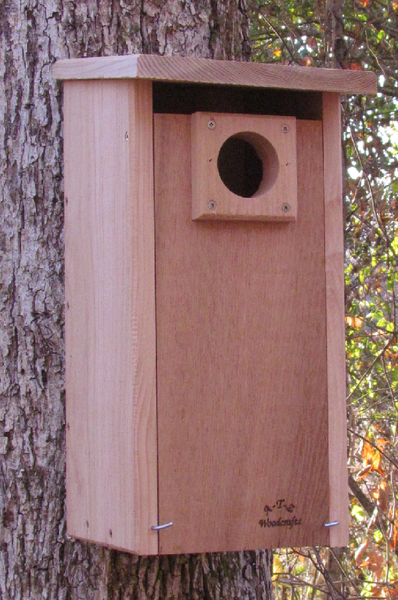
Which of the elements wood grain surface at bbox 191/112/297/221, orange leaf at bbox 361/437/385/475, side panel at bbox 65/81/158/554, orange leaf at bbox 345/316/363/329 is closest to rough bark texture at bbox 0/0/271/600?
side panel at bbox 65/81/158/554

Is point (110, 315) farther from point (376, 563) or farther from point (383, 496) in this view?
point (376, 563)

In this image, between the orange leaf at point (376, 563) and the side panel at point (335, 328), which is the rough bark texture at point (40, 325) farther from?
the orange leaf at point (376, 563)

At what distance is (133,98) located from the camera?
171cm

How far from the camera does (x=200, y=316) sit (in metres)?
1.75

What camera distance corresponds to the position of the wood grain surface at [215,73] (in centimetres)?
165

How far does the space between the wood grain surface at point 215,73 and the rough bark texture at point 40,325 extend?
0.17 m

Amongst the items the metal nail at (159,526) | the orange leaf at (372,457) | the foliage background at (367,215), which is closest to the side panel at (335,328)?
the metal nail at (159,526)

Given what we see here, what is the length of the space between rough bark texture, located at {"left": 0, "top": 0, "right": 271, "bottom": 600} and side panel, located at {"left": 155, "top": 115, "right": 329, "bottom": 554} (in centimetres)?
32

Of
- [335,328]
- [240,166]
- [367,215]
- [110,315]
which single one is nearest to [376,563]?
[367,215]

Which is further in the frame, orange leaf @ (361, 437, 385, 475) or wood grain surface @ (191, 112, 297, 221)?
orange leaf @ (361, 437, 385, 475)

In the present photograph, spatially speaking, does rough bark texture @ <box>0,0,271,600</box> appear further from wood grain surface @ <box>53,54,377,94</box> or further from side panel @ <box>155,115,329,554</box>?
side panel @ <box>155,115,329,554</box>

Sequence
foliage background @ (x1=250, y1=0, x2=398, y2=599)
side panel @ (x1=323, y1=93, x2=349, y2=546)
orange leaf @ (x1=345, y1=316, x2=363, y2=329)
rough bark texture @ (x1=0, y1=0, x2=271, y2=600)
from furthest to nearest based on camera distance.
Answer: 1. orange leaf @ (x1=345, y1=316, x2=363, y2=329)
2. foliage background @ (x1=250, y1=0, x2=398, y2=599)
3. rough bark texture @ (x1=0, y1=0, x2=271, y2=600)
4. side panel @ (x1=323, y1=93, x2=349, y2=546)

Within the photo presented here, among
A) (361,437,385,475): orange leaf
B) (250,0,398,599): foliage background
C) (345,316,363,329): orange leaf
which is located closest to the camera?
(250,0,398,599): foliage background

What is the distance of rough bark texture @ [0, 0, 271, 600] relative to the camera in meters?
1.95
